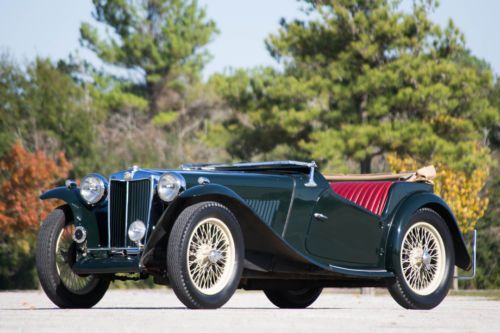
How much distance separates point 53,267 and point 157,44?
44.4m

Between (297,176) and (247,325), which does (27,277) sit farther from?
(247,325)

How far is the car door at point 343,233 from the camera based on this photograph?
9.85 meters

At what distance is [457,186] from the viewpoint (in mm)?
29234

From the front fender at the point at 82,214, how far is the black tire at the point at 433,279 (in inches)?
112

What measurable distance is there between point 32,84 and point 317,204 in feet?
100

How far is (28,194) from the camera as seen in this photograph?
32.2m

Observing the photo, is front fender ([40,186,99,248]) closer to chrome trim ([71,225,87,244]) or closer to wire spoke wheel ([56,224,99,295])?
chrome trim ([71,225,87,244])

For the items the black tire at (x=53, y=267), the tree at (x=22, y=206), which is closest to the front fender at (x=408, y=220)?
the black tire at (x=53, y=267)

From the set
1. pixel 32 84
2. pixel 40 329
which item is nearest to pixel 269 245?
pixel 40 329

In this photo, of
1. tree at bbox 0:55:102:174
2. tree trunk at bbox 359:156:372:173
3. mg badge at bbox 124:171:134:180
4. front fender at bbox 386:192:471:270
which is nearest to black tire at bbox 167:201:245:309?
mg badge at bbox 124:171:134:180

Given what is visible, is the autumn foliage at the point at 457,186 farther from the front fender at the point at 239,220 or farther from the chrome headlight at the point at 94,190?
the chrome headlight at the point at 94,190

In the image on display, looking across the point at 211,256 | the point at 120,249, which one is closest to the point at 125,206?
the point at 120,249

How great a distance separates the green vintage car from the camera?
8984mm

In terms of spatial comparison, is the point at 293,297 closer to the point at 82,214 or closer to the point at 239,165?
the point at 239,165
